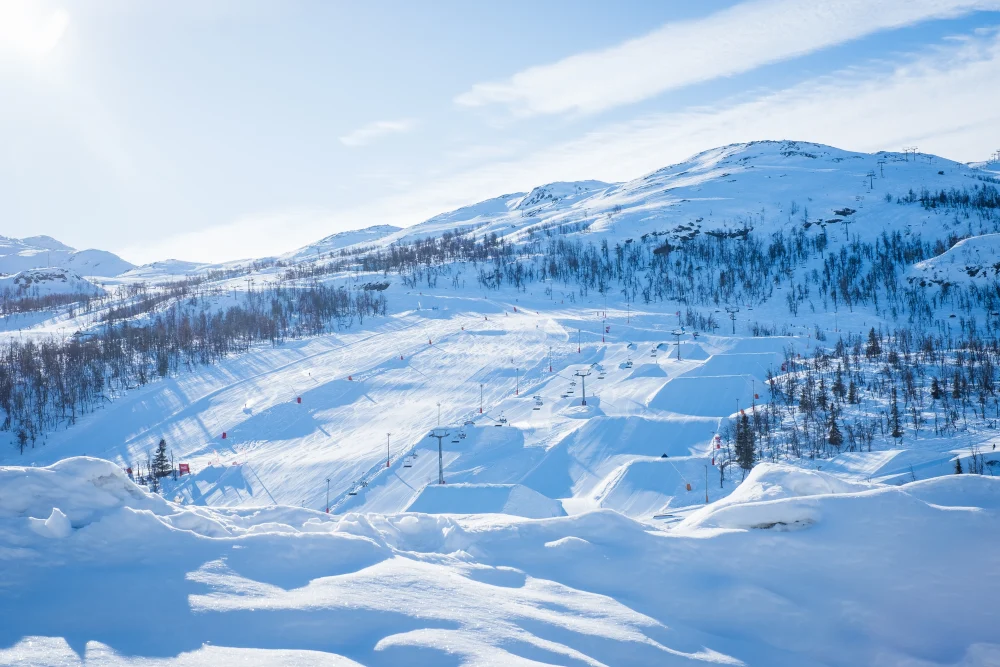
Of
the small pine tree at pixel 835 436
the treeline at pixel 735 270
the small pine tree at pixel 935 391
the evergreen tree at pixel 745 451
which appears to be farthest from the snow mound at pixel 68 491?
the treeline at pixel 735 270

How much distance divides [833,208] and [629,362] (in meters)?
134

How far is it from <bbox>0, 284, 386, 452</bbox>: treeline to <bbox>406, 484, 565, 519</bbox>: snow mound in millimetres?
51712

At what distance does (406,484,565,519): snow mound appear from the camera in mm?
29906

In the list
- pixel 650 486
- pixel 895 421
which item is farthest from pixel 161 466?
pixel 895 421

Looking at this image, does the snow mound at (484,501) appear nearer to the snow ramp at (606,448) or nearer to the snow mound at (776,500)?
the snow ramp at (606,448)

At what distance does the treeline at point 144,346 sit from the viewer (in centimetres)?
7631

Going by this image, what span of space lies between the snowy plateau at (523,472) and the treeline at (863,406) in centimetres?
39

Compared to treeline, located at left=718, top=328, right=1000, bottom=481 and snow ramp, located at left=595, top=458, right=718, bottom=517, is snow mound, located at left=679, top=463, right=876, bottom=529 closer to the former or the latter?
snow ramp, located at left=595, top=458, right=718, bottom=517

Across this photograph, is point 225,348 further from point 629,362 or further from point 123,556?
point 123,556

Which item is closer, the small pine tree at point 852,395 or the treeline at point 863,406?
the treeline at point 863,406

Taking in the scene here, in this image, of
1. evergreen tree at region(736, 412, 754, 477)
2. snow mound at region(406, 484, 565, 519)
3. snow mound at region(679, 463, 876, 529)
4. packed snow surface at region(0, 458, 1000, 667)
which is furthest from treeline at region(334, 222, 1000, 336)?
packed snow surface at region(0, 458, 1000, 667)

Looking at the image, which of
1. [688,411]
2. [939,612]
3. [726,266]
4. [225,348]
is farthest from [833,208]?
[939,612]

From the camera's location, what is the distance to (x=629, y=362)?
6556 centimetres

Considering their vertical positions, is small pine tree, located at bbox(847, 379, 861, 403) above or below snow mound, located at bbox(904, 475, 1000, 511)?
below
